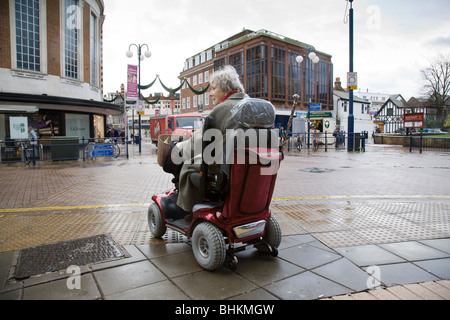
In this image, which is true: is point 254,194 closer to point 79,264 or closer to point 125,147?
point 79,264

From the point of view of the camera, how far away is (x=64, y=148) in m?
13.8

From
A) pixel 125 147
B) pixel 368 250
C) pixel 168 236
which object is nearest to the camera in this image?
pixel 368 250

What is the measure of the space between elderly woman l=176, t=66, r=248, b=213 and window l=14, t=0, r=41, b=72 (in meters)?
20.4

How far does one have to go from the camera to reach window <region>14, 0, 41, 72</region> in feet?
59.9

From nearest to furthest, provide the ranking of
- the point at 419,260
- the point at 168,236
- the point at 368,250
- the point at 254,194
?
the point at 254,194
the point at 419,260
the point at 368,250
the point at 168,236

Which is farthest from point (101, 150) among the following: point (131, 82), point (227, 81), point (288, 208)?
point (227, 81)

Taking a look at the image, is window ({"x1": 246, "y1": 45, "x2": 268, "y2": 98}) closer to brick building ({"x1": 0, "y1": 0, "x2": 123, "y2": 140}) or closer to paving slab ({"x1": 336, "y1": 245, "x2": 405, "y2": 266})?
brick building ({"x1": 0, "y1": 0, "x2": 123, "y2": 140})

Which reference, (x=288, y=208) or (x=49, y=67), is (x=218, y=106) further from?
(x=49, y=67)

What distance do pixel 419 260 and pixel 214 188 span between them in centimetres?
206

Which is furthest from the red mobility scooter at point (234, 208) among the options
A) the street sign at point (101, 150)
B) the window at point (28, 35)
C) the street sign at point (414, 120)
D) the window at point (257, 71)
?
the window at point (257, 71)

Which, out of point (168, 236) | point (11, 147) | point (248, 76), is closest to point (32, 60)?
point (11, 147)

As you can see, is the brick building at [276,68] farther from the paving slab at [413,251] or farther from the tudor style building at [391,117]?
the paving slab at [413,251]

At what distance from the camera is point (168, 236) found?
3.61 metres
